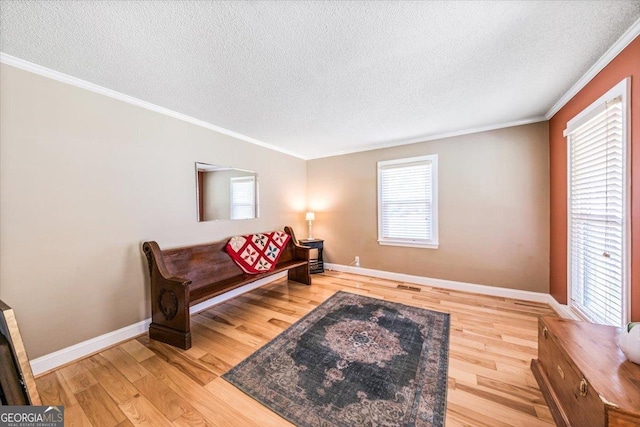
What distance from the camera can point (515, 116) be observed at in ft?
8.91

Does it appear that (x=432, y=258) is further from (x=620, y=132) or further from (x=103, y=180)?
(x=103, y=180)

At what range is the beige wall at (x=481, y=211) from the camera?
9.25ft

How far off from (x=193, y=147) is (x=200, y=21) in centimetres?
165

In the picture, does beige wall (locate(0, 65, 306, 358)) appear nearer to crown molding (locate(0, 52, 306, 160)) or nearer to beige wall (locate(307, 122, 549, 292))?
crown molding (locate(0, 52, 306, 160))

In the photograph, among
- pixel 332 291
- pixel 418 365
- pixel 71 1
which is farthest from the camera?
pixel 332 291

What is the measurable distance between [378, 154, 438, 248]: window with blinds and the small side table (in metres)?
1.10

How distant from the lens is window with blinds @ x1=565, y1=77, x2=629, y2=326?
1572mm

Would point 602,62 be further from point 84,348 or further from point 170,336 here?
point 84,348

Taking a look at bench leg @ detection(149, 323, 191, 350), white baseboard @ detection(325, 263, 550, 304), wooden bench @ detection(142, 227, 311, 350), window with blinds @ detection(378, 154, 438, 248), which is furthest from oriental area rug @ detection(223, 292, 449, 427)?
window with blinds @ detection(378, 154, 438, 248)

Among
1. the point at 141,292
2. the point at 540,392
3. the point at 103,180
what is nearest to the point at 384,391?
the point at 540,392

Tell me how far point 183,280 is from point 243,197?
1.53m

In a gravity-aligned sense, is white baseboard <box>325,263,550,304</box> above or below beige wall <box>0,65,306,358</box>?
below

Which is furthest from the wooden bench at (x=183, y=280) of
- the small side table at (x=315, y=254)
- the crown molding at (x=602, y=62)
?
the crown molding at (x=602, y=62)

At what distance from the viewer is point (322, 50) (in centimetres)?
155
